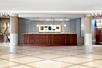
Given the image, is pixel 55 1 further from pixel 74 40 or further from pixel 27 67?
pixel 74 40

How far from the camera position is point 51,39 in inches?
550

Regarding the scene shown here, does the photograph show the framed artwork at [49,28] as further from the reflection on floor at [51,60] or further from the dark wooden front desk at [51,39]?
the reflection on floor at [51,60]

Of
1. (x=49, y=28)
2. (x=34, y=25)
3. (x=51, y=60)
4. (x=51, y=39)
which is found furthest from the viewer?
(x=49, y=28)

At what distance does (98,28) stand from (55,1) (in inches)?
437

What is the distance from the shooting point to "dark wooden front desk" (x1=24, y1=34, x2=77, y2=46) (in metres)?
14.0

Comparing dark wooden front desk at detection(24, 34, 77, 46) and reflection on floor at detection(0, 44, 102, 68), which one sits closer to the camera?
reflection on floor at detection(0, 44, 102, 68)

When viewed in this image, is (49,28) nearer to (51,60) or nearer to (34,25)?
(34,25)

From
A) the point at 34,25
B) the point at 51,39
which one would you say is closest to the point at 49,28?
the point at 34,25

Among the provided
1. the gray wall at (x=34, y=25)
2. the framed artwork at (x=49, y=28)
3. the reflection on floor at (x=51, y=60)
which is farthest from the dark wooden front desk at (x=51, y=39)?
the reflection on floor at (x=51, y=60)

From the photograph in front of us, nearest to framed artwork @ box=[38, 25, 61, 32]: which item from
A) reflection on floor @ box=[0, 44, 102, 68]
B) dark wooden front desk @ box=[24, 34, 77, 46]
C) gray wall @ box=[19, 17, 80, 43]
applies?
gray wall @ box=[19, 17, 80, 43]

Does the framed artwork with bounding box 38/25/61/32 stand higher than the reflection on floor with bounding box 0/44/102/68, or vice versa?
the framed artwork with bounding box 38/25/61/32

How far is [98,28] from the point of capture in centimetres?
1588

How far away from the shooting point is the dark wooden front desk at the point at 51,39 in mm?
13953

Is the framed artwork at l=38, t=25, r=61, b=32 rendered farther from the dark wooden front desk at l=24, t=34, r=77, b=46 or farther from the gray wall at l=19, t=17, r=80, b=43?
the dark wooden front desk at l=24, t=34, r=77, b=46
